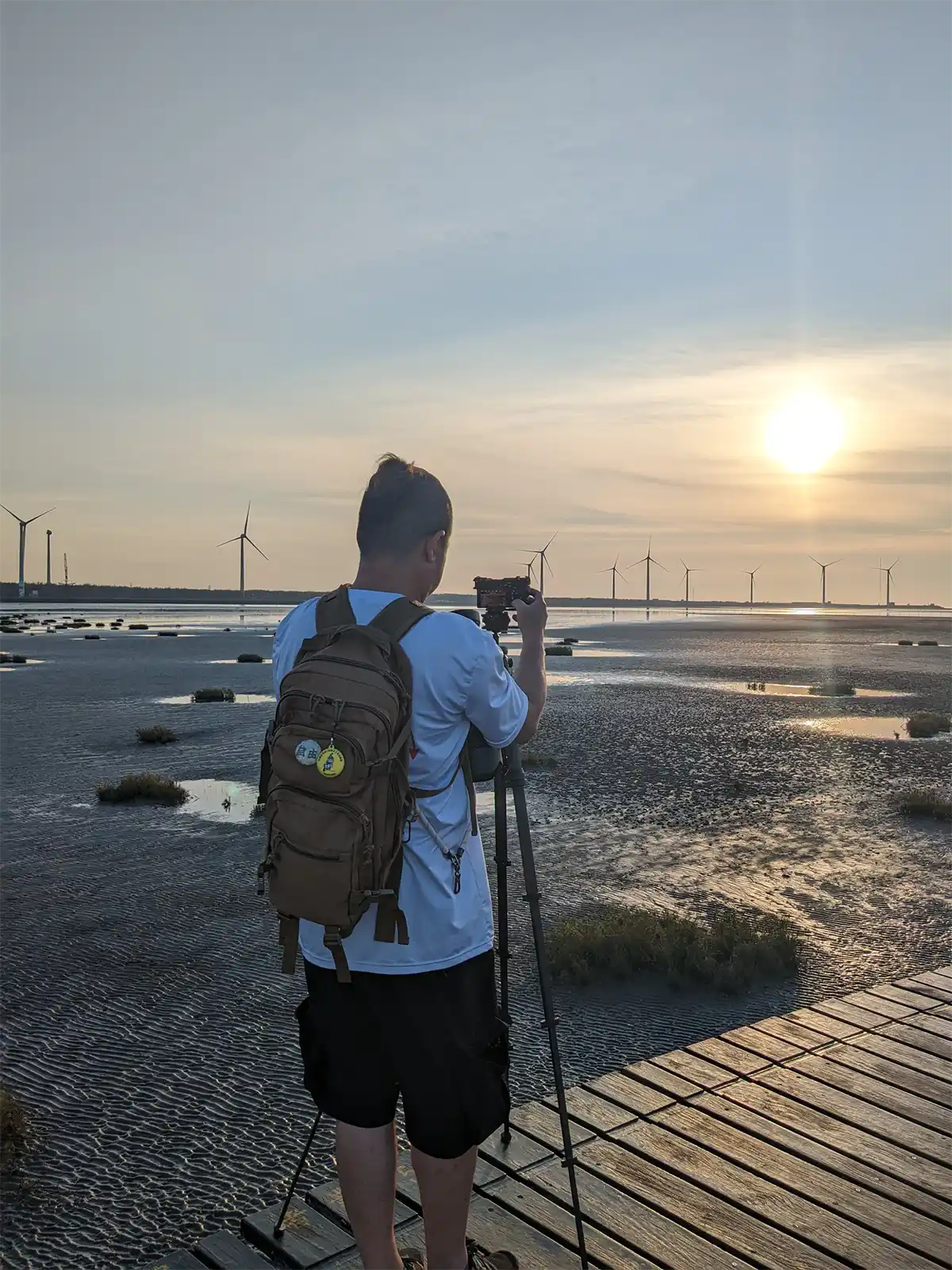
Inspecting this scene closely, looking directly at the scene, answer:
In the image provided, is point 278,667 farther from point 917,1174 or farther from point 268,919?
point 268,919

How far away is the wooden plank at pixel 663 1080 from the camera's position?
16.5 feet

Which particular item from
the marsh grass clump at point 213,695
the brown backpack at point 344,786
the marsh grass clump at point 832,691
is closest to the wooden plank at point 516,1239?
the brown backpack at point 344,786

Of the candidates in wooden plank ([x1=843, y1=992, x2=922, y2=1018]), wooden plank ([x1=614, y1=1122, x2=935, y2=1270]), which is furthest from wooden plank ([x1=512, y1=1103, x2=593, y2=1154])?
wooden plank ([x1=843, y1=992, x2=922, y2=1018])

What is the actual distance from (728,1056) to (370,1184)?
9.51 ft

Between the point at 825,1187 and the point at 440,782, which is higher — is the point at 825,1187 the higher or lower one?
the lower one

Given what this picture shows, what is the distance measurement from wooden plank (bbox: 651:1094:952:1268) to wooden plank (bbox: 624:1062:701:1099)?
0.11m

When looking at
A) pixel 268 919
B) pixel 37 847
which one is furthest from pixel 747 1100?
pixel 37 847

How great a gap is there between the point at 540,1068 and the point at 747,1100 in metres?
1.78

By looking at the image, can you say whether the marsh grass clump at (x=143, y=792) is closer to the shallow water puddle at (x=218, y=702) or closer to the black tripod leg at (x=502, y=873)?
the black tripod leg at (x=502, y=873)

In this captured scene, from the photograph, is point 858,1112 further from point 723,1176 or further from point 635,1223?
point 635,1223

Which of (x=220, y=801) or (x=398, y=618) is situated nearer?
(x=398, y=618)

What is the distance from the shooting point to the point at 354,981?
3109mm

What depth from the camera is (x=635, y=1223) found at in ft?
13.0

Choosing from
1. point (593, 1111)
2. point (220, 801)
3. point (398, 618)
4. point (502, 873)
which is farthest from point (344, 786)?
point (220, 801)
